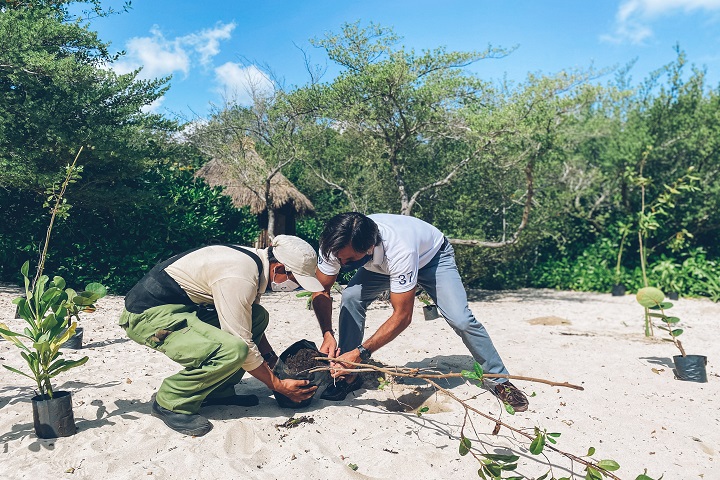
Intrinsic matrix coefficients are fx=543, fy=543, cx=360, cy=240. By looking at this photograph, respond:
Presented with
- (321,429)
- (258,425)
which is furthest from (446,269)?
(258,425)

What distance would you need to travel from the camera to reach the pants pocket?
10.2 ft

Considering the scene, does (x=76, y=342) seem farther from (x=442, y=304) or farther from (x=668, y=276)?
(x=668, y=276)

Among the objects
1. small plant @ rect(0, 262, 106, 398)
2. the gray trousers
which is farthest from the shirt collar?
small plant @ rect(0, 262, 106, 398)

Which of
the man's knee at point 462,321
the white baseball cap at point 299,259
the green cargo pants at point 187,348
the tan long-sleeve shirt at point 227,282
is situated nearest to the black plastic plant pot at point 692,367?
the man's knee at point 462,321

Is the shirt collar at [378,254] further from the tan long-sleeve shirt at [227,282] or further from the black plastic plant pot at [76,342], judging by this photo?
the black plastic plant pot at [76,342]

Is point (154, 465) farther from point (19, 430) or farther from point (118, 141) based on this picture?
point (118, 141)

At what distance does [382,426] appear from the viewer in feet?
11.5

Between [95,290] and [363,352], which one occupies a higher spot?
[95,290]

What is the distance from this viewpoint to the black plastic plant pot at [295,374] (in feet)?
12.1

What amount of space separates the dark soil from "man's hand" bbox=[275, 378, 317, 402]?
176 mm

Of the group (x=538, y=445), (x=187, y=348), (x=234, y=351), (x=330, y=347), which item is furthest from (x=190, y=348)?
(x=538, y=445)

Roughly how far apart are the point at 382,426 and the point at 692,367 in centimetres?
304

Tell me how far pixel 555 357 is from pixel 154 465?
4.06 metres

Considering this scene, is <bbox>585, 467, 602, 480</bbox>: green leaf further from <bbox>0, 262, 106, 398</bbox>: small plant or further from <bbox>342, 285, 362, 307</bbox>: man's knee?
<bbox>0, 262, 106, 398</bbox>: small plant
